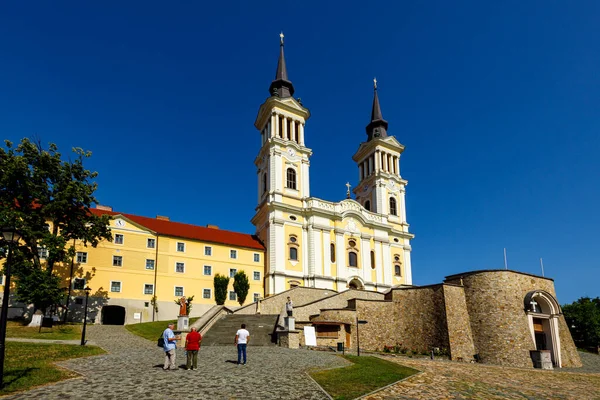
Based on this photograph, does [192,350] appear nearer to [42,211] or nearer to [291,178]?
[42,211]

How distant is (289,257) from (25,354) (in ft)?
110

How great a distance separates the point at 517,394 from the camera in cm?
1638

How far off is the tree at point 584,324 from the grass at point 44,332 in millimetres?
64328

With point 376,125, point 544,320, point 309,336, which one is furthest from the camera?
point 376,125

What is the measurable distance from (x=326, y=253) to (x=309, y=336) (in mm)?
23760

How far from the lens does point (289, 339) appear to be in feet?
86.8

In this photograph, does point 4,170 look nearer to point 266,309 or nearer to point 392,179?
point 266,309

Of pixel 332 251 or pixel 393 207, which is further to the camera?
pixel 393 207

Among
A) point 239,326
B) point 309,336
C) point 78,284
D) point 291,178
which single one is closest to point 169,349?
point 309,336

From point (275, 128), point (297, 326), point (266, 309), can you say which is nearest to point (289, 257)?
point (266, 309)

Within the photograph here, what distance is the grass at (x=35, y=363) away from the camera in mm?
13320

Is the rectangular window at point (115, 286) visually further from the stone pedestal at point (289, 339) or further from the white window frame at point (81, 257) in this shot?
the stone pedestal at point (289, 339)

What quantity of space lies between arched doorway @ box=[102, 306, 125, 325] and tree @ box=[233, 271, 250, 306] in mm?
11499

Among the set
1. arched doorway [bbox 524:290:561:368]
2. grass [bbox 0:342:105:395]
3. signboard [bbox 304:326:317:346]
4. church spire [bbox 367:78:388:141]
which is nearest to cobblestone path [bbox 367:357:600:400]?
signboard [bbox 304:326:317:346]
